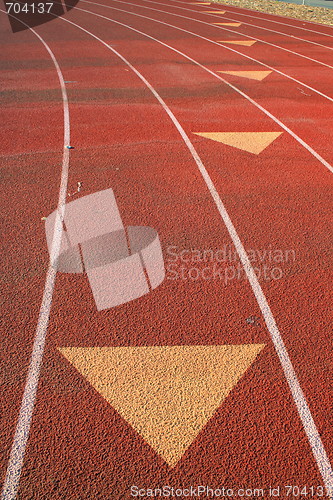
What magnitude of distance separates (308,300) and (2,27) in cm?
1632

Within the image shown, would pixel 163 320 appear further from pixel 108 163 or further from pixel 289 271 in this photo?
pixel 108 163

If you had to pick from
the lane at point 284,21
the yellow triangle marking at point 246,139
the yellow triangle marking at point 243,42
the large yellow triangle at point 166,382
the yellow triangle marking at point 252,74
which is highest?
the lane at point 284,21

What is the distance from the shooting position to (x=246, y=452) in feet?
10.7

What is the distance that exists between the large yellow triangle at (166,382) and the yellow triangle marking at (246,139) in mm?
4470

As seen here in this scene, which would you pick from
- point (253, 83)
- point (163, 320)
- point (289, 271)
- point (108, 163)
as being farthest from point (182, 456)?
point (253, 83)

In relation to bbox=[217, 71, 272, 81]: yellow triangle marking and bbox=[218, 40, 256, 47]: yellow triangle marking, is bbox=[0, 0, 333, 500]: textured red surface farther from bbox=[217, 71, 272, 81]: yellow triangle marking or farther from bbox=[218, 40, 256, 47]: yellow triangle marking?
bbox=[218, 40, 256, 47]: yellow triangle marking

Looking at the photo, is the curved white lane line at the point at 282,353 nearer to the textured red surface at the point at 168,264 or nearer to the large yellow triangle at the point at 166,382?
the textured red surface at the point at 168,264

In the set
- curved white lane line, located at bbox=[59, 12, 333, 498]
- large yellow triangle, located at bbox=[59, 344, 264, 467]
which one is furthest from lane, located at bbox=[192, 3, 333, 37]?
large yellow triangle, located at bbox=[59, 344, 264, 467]

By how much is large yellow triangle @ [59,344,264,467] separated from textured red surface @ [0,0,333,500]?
8 cm

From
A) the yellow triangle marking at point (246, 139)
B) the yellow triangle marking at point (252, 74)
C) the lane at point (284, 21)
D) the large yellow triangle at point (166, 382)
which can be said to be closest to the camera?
the large yellow triangle at point (166, 382)

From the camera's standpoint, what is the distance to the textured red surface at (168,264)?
3219mm

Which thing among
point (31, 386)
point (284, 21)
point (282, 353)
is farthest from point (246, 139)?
point (284, 21)

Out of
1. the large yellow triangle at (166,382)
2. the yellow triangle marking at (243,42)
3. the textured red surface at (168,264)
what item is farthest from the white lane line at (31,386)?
the yellow triangle marking at (243,42)

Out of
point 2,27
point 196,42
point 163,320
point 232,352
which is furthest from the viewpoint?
point 2,27
